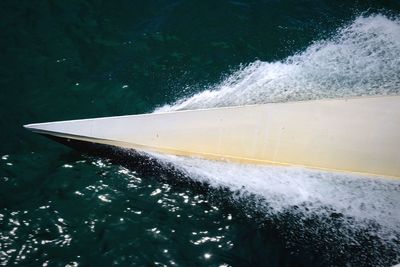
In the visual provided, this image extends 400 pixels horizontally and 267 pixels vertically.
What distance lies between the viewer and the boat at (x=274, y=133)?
228 inches

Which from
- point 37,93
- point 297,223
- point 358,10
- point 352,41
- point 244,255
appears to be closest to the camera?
point 244,255

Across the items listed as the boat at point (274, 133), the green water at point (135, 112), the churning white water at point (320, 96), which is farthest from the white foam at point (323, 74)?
the boat at point (274, 133)

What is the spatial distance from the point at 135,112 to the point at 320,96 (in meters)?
3.79

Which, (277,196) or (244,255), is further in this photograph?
(277,196)

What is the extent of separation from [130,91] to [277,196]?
3652mm

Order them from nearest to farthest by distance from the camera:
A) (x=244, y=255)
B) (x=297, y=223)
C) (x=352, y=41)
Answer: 1. (x=244, y=255)
2. (x=297, y=223)
3. (x=352, y=41)

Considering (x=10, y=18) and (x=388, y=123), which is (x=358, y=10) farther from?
(x=10, y=18)

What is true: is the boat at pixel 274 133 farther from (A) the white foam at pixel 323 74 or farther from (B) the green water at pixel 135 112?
(A) the white foam at pixel 323 74

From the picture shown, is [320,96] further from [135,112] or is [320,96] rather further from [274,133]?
[135,112]

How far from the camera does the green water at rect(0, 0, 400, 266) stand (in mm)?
4934

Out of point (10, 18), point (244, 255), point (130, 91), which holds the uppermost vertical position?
point (10, 18)

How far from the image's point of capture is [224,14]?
860cm

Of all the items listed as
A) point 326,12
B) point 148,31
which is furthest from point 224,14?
point 326,12

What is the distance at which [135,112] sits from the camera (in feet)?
22.5
